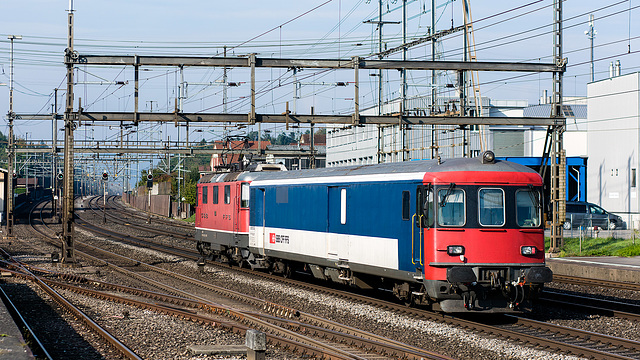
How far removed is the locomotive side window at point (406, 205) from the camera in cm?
1446

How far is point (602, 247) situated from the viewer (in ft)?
93.2

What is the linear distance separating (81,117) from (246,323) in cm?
1272

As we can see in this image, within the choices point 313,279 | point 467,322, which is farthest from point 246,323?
point 313,279

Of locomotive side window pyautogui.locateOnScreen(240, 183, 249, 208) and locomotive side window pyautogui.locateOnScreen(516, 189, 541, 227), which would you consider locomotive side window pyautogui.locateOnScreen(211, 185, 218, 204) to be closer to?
locomotive side window pyautogui.locateOnScreen(240, 183, 249, 208)

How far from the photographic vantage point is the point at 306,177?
19375 mm

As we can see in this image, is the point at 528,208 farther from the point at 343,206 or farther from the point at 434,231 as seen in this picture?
the point at 343,206

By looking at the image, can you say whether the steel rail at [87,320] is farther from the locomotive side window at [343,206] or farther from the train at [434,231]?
the locomotive side window at [343,206]

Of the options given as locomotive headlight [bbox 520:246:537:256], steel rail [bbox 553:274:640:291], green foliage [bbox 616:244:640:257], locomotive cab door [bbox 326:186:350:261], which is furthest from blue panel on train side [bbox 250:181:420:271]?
green foliage [bbox 616:244:640:257]

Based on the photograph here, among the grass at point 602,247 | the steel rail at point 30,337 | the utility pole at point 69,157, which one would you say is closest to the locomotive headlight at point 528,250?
the steel rail at point 30,337

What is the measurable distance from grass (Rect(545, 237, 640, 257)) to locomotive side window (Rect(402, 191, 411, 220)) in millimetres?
13375

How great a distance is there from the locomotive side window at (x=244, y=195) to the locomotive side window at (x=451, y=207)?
35.8 feet

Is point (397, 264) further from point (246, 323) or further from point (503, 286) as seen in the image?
point (246, 323)

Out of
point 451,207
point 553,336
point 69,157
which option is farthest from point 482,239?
point 69,157

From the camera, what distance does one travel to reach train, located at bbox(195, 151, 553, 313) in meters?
13.4
